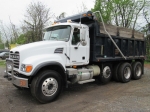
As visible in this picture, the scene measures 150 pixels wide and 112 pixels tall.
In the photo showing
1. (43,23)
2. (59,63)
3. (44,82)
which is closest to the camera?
(44,82)

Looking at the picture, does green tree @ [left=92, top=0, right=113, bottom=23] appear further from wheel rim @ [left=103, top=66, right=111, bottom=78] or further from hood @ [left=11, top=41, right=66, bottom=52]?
hood @ [left=11, top=41, right=66, bottom=52]

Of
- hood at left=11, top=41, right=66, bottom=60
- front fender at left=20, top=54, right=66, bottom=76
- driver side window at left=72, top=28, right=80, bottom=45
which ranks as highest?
driver side window at left=72, top=28, right=80, bottom=45

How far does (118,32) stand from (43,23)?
747 inches

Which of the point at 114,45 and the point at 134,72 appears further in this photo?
the point at 134,72

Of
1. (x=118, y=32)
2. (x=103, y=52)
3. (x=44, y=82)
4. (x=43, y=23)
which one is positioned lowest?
(x=44, y=82)

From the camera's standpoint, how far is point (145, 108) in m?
4.49

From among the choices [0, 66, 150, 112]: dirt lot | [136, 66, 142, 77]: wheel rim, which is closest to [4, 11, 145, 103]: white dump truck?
[136, 66, 142, 77]: wheel rim

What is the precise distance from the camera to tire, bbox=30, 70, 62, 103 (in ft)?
15.5

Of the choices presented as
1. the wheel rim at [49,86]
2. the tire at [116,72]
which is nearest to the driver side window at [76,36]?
the wheel rim at [49,86]

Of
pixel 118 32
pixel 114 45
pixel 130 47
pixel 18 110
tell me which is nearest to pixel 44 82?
pixel 18 110

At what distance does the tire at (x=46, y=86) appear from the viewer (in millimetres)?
4713

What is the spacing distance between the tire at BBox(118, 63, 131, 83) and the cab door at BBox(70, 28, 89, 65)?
255cm

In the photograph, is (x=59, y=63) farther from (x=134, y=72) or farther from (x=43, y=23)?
(x=43, y=23)

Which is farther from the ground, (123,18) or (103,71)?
(123,18)
